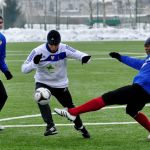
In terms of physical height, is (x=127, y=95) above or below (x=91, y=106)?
above

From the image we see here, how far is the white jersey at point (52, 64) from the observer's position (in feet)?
36.7

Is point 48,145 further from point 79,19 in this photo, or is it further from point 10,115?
point 79,19

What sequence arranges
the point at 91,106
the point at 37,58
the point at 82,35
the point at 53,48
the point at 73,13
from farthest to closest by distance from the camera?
1. the point at 73,13
2. the point at 82,35
3. the point at 53,48
4. the point at 37,58
5. the point at 91,106

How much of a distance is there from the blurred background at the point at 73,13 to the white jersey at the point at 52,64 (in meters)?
71.3

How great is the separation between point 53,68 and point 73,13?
131060mm

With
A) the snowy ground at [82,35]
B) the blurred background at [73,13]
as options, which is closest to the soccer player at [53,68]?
the snowy ground at [82,35]

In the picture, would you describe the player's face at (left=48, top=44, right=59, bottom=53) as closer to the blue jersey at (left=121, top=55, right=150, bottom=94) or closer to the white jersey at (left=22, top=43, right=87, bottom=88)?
the white jersey at (left=22, top=43, right=87, bottom=88)

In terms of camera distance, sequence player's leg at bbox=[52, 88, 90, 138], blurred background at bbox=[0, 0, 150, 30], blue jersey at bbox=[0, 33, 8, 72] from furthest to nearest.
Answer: blurred background at bbox=[0, 0, 150, 30] → blue jersey at bbox=[0, 33, 8, 72] → player's leg at bbox=[52, 88, 90, 138]

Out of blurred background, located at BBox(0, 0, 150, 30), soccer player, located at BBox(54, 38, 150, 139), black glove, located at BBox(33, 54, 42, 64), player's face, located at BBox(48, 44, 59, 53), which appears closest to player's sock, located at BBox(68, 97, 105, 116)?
soccer player, located at BBox(54, 38, 150, 139)

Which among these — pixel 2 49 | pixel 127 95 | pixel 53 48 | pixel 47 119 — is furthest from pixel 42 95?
pixel 2 49

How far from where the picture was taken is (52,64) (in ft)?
37.0

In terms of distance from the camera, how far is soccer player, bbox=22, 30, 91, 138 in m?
11.1

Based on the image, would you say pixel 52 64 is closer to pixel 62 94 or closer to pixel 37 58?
pixel 37 58

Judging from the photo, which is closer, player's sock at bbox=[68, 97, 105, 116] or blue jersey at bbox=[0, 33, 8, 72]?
player's sock at bbox=[68, 97, 105, 116]
